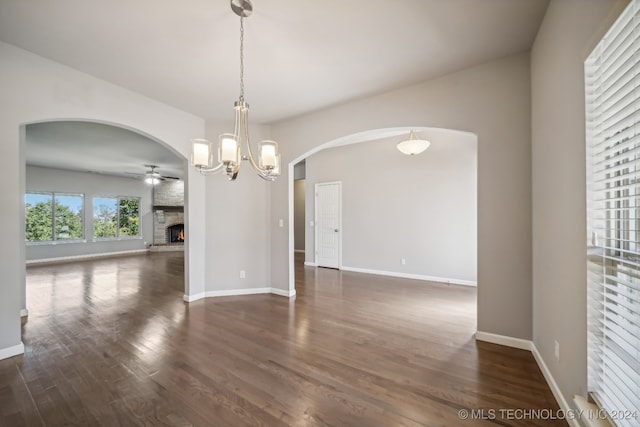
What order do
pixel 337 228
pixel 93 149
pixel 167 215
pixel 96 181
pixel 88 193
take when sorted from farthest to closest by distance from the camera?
pixel 167 215
pixel 96 181
pixel 88 193
pixel 337 228
pixel 93 149

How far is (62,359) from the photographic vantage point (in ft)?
7.92

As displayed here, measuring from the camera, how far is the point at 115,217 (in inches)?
369

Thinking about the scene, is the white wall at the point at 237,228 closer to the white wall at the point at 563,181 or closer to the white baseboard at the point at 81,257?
the white wall at the point at 563,181

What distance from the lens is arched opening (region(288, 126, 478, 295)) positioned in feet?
16.2

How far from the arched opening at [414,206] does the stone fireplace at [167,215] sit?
7.48m

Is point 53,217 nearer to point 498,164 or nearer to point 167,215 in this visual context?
point 167,215

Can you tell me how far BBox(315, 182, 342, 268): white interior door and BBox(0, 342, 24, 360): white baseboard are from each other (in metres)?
5.21

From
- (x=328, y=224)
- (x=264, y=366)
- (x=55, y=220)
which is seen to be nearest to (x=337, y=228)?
(x=328, y=224)

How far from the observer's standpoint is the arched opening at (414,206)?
16.2ft

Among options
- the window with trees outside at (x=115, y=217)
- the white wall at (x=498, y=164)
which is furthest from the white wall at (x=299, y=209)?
the white wall at (x=498, y=164)

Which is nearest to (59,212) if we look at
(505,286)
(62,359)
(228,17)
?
(62,359)

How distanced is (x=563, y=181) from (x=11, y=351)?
475 centimetres

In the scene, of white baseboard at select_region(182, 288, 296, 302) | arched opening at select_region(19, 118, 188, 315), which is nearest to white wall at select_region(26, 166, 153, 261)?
arched opening at select_region(19, 118, 188, 315)

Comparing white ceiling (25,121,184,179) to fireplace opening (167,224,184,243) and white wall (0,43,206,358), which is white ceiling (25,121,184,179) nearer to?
white wall (0,43,206,358)
